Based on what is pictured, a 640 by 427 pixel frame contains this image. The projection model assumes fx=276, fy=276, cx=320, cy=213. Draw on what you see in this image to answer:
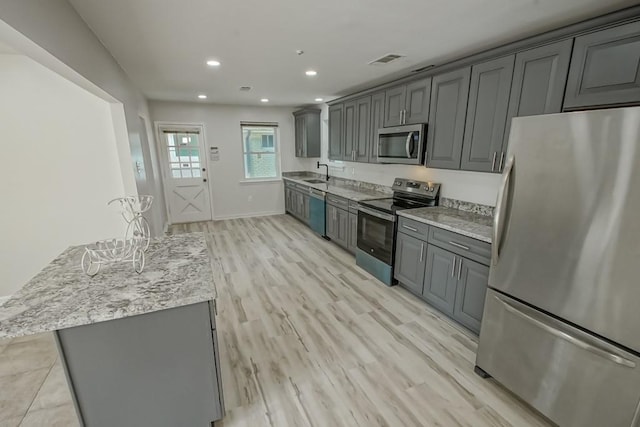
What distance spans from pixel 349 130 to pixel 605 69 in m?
3.01

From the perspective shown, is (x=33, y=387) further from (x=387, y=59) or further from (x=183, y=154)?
(x=183, y=154)

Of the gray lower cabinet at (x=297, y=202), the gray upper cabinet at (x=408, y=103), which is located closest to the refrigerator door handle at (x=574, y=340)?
the gray upper cabinet at (x=408, y=103)

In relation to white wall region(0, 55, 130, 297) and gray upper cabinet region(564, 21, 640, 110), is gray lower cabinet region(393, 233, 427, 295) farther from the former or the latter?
white wall region(0, 55, 130, 297)

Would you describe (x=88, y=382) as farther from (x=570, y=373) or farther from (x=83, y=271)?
(x=570, y=373)

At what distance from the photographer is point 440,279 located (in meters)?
2.61

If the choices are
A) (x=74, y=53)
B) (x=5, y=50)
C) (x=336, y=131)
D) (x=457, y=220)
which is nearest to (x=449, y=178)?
(x=457, y=220)

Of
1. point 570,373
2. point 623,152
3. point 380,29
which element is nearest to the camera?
point 623,152

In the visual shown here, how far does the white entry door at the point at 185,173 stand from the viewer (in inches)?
226

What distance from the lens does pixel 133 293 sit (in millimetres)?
1353

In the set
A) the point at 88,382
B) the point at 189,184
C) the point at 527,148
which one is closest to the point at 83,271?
the point at 88,382

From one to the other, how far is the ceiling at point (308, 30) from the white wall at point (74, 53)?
5.4 inches

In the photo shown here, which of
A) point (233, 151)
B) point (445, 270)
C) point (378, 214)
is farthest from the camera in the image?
point (233, 151)

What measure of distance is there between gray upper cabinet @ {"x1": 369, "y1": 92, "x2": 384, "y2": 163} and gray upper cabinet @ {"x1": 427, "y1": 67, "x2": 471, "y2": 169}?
0.84 m

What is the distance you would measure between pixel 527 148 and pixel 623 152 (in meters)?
0.41
